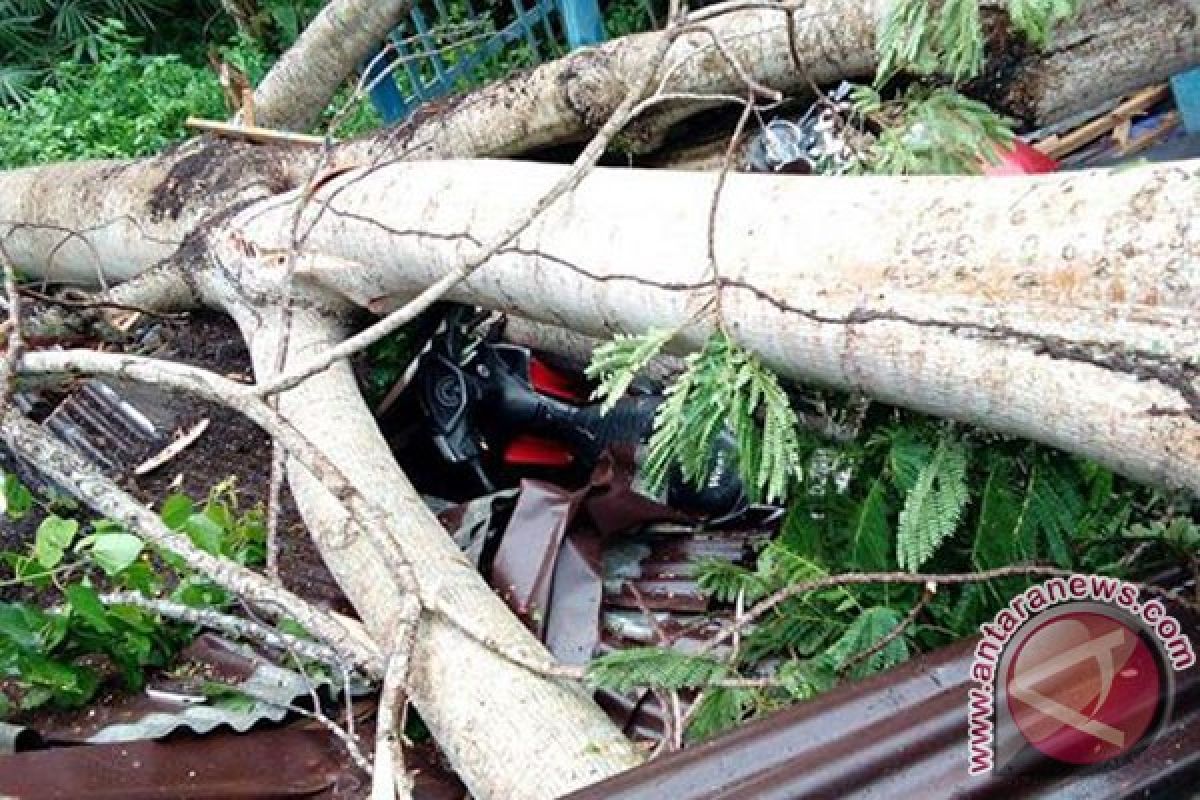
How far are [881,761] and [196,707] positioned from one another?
121 centimetres

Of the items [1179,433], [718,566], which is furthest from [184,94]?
[1179,433]

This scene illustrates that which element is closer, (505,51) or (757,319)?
(757,319)

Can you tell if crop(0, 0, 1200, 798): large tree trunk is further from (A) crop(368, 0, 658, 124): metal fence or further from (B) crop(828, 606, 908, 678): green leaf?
(A) crop(368, 0, 658, 124): metal fence

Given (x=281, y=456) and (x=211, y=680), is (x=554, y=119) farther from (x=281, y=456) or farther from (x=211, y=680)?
(x=211, y=680)

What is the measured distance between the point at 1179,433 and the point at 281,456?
138cm

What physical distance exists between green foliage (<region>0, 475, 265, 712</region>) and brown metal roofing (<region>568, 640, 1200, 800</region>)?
3.48 feet

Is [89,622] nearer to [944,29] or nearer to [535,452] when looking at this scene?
[535,452]

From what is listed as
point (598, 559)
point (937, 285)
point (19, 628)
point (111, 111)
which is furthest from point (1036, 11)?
point (111, 111)

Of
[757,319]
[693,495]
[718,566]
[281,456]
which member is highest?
[757,319]

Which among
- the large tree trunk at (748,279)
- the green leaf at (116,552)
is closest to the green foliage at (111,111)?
the large tree trunk at (748,279)

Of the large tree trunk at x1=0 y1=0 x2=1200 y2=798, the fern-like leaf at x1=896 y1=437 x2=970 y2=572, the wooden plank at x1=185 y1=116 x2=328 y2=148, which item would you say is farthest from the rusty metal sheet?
the wooden plank at x1=185 y1=116 x2=328 y2=148

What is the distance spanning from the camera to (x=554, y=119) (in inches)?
112

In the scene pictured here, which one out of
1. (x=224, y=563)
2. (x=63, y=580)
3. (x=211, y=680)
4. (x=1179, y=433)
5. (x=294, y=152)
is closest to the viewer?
(x=1179, y=433)

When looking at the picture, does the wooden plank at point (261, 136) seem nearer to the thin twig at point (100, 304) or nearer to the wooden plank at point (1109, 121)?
the thin twig at point (100, 304)
